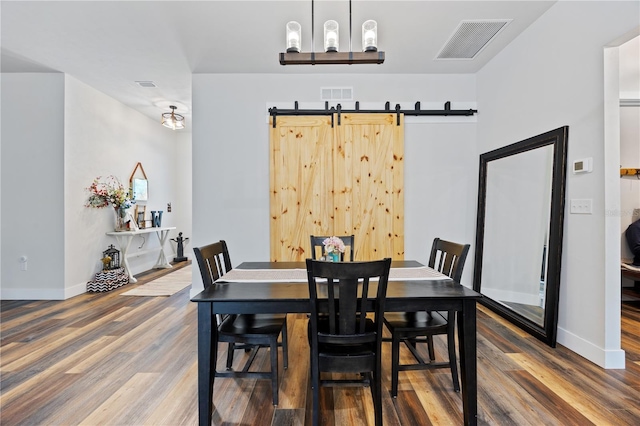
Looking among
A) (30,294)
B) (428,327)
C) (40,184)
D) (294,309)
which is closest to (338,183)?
(428,327)

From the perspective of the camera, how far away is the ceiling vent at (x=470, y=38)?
2.96 m

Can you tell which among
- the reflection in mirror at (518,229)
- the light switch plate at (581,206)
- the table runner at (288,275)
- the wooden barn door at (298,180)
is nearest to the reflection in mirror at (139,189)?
the wooden barn door at (298,180)

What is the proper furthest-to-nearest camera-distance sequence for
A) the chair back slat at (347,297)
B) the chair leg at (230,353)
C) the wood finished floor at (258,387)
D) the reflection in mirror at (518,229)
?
the reflection in mirror at (518,229), the chair leg at (230,353), the wood finished floor at (258,387), the chair back slat at (347,297)

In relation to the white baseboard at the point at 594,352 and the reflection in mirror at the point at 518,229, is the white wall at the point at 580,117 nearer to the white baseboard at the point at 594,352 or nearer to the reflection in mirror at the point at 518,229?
the white baseboard at the point at 594,352

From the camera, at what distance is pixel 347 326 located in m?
1.59

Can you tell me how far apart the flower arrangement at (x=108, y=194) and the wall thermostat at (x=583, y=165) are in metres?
5.69

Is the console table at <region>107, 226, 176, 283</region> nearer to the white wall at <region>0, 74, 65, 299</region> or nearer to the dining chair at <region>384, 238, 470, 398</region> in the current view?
the white wall at <region>0, 74, 65, 299</region>

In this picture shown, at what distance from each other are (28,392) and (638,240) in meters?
5.97

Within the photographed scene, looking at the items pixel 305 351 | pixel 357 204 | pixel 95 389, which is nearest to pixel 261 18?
pixel 357 204

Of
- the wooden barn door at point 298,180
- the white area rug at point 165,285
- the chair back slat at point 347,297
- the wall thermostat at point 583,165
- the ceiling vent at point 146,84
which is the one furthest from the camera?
the white area rug at point 165,285

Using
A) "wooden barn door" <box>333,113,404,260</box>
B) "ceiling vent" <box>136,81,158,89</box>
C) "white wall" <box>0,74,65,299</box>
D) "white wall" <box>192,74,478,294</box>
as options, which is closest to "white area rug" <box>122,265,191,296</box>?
"white wall" <box>192,74,478,294</box>

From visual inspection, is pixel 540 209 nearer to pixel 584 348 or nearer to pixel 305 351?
pixel 584 348

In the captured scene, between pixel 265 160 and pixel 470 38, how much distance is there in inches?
104

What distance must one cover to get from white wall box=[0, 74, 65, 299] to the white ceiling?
1.05ft
